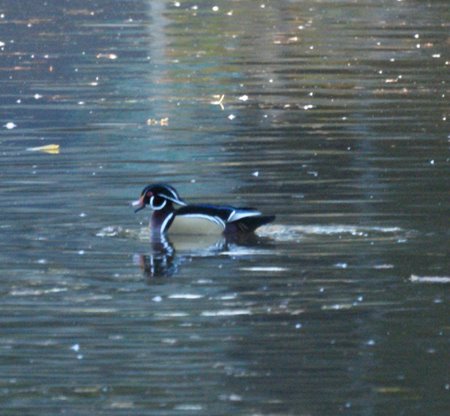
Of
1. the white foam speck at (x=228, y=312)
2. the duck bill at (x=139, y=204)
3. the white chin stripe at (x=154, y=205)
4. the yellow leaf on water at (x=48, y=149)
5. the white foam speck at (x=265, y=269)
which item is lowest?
the white foam speck at (x=228, y=312)

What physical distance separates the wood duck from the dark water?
0.47ft

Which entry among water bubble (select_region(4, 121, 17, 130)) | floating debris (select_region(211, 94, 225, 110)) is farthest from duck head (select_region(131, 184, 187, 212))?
floating debris (select_region(211, 94, 225, 110))

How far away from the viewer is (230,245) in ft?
39.4

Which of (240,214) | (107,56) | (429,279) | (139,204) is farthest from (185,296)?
(107,56)

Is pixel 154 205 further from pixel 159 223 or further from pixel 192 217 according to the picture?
pixel 192 217

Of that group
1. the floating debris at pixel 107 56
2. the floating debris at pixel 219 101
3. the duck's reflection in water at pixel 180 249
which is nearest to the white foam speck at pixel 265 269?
the duck's reflection in water at pixel 180 249

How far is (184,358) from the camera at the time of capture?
887cm

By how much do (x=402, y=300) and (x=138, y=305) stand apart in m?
1.41

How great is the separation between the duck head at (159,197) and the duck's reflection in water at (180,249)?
8.8 inches

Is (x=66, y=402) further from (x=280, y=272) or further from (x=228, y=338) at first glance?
(x=280, y=272)

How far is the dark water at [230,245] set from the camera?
27.7 feet

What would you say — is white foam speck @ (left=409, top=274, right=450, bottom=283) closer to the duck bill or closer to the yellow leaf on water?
the duck bill

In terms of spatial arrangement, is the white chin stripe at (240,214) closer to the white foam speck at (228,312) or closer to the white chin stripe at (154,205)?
the white chin stripe at (154,205)

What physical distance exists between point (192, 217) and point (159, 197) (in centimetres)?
26
